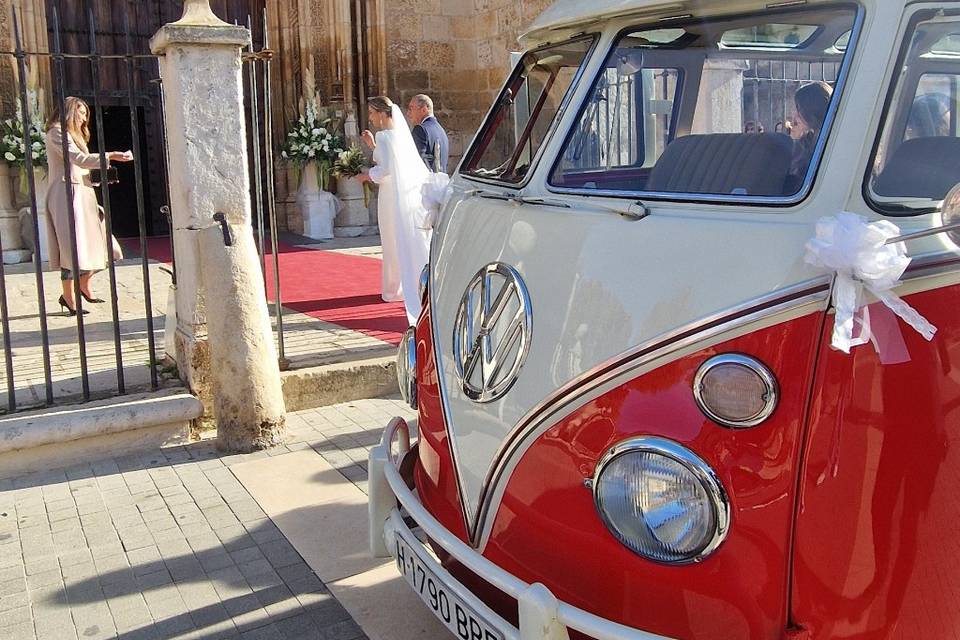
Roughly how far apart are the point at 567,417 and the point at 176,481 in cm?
308

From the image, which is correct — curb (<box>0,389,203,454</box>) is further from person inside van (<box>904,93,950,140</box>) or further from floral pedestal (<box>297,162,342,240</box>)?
floral pedestal (<box>297,162,342,240</box>)

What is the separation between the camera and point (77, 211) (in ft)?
26.2

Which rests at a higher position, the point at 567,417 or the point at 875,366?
the point at 875,366

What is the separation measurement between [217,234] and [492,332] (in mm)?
3013

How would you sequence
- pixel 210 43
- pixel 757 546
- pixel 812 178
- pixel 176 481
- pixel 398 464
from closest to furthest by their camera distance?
pixel 757 546 < pixel 812 178 < pixel 398 464 < pixel 176 481 < pixel 210 43

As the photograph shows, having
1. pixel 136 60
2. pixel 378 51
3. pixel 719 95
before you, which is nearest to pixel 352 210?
pixel 378 51

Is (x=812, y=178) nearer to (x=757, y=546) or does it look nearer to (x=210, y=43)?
(x=757, y=546)

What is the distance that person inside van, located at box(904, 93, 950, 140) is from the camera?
87.7 inches

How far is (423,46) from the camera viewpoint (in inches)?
590

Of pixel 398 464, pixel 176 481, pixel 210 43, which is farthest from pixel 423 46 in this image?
pixel 398 464

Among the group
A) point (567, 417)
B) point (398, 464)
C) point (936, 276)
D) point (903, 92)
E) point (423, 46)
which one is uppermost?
point (423, 46)

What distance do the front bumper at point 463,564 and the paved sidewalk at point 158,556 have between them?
2.00ft

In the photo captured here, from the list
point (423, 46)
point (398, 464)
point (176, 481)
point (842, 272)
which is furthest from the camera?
point (423, 46)

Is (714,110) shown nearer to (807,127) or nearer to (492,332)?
(807,127)
